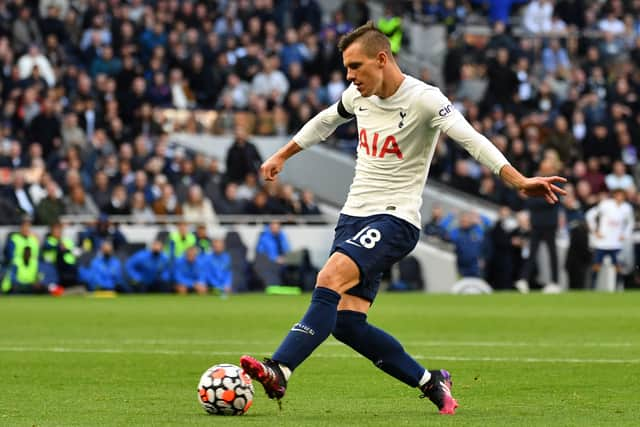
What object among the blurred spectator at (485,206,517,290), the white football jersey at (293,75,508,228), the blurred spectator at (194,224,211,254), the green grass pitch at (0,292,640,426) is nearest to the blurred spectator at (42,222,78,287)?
the blurred spectator at (194,224,211,254)

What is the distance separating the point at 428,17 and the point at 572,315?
691 inches

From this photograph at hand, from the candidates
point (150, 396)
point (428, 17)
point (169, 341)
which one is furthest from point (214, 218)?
point (150, 396)

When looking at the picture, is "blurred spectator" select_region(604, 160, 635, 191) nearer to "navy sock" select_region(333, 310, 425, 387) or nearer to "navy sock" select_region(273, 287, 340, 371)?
"navy sock" select_region(333, 310, 425, 387)

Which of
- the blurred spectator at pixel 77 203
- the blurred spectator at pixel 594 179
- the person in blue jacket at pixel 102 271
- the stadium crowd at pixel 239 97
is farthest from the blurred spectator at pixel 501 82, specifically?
the person in blue jacket at pixel 102 271

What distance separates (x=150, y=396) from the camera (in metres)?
10.1

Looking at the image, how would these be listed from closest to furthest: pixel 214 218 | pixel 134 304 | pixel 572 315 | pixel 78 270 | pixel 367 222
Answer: pixel 367 222, pixel 572 315, pixel 134 304, pixel 78 270, pixel 214 218

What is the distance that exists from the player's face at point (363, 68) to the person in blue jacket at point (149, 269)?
61.0ft

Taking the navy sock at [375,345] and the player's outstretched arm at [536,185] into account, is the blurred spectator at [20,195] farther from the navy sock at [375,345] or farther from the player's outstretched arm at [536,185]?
the player's outstretched arm at [536,185]

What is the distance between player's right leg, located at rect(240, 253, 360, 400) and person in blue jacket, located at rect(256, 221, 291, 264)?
19305 millimetres

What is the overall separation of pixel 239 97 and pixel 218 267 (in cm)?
612

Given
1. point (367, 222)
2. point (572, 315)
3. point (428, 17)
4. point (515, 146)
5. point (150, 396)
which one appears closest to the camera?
point (367, 222)

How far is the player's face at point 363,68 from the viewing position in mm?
8766

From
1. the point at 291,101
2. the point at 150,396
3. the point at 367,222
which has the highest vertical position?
the point at 367,222

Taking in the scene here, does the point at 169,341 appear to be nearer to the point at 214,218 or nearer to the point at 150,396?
the point at 150,396
